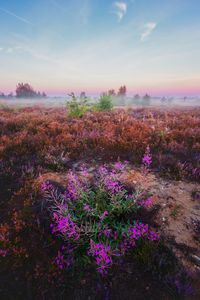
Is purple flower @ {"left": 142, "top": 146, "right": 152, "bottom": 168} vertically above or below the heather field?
above

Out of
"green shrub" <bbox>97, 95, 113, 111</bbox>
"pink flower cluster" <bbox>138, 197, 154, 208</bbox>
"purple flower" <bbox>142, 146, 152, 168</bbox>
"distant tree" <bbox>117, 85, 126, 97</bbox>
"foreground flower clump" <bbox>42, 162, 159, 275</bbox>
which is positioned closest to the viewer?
"foreground flower clump" <bbox>42, 162, 159, 275</bbox>

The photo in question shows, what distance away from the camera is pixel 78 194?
11.9ft

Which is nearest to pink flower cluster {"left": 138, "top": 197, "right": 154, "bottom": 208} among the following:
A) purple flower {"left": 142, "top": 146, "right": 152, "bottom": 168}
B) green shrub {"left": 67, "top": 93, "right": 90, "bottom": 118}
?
purple flower {"left": 142, "top": 146, "right": 152, "bottom": 168}

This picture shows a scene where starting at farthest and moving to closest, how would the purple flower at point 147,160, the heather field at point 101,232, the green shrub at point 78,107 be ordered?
the green shrub at point 78,107 → the purple flower at point 147,160 → the heather field at point 101,232

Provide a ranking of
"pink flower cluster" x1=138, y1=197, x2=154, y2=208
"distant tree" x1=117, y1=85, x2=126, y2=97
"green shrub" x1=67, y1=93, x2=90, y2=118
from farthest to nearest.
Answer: "distant tree" x1=117, y1=85, x2=126, y2=97 → "green shrub" x1=67, y1=93, x2=90, y2=118 → "pink flower cluster" x1=138, y1=197, x2=154, y2=208

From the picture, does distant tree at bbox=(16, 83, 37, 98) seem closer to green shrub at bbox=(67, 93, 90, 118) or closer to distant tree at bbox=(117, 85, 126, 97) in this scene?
distant tree at bbox=(117, 85, 126, 97)

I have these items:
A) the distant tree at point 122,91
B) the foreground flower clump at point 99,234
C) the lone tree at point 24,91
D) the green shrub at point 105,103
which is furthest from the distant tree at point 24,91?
the foreground flower clump at point 99,234

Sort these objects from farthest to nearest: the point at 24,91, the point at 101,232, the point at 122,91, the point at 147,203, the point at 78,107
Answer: the point at 24,91
the point at 122,91
the point at 78,107
the point at 147,203
the point at 101,232

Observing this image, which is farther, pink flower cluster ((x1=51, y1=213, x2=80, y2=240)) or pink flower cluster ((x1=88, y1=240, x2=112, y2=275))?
pink flower cluster ((x1=51, y1=213, x2=80, y2=240))

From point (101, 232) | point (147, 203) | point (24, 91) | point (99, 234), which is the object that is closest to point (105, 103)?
point (147, 203)

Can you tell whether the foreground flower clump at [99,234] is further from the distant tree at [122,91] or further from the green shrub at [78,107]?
the distant tree at [122,91]

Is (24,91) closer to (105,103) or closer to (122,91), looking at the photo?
(122,91)

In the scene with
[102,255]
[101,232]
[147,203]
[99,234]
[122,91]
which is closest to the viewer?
[102,255]

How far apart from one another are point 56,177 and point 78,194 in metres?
1.52
